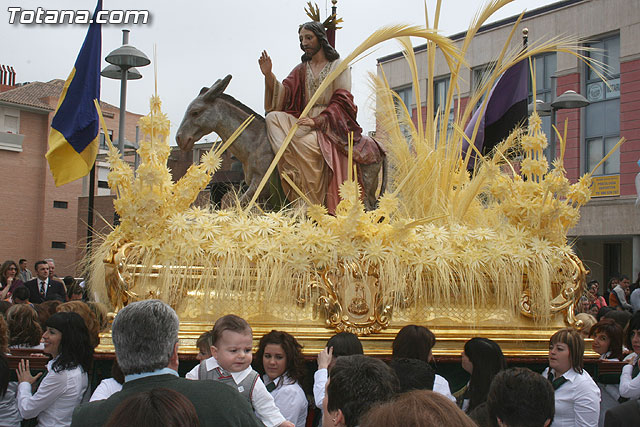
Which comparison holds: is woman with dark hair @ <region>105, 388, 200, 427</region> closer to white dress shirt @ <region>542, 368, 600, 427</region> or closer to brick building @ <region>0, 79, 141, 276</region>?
white dress shirt @ <region>542, 368, 600, 427</region>

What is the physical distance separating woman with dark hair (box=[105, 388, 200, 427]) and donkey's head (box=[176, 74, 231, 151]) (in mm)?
4560

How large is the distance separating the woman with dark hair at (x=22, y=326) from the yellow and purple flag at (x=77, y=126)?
8.39 feet

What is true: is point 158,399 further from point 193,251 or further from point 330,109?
point 330,109

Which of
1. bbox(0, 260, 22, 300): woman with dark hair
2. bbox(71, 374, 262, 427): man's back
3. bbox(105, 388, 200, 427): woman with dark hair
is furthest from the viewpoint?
bbox(0, 260, 22, 300): woman with dark hair

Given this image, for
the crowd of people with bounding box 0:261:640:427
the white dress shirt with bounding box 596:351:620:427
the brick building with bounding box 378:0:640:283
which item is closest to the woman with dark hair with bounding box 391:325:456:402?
the crowd of people with bounding box 0:261:640:427

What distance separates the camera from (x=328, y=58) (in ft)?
22.0

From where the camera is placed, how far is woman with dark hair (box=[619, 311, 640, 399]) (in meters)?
4.34

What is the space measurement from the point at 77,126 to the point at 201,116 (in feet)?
7.47

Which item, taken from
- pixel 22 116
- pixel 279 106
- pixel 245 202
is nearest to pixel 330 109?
pixel 279 106

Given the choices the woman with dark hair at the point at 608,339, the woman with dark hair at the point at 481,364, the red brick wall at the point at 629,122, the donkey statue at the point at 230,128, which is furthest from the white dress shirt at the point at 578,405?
the red brick wall at the point at 629,122

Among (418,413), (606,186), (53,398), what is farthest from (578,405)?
(606,186)

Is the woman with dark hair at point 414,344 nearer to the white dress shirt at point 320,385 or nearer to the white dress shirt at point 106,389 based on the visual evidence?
the white dress shirt at point 320,385

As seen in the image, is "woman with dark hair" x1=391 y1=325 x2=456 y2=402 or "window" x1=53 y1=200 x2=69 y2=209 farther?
"window" x1=53 y1=200 x2=69 y2=209

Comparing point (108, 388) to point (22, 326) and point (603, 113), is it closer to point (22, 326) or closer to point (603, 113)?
point (22, 326)
